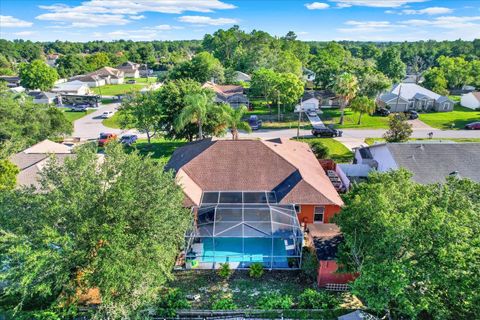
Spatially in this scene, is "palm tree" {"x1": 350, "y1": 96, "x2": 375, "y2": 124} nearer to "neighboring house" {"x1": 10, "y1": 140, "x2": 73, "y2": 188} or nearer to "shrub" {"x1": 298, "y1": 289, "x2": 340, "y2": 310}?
"shrub" {"x1": 298, "y1": 289, "x2": 340, "y2": 310}

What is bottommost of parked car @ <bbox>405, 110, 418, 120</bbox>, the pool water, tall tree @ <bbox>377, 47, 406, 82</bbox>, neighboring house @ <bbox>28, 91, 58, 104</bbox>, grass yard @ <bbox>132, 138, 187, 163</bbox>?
the pool water

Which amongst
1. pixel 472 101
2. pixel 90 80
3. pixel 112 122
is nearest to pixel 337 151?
pixel 112 122

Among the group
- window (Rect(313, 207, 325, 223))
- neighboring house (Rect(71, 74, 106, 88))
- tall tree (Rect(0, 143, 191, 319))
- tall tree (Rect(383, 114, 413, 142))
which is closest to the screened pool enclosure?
window (Rect(313, 207, 325, 223))

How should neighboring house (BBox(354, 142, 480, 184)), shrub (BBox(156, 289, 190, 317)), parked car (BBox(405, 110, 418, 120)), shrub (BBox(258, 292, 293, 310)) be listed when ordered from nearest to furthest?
shrub (BBox(156, 289, 190, 317)) < shrub (BBox(258, 292, 293, 310)) < neighboring house (BBox(354, 142, 480, 184)) < parked car (BBox(405, 110, 418, 120))

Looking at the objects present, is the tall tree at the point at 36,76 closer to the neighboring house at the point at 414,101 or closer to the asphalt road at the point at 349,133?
the asphalt road at the point at 349,133

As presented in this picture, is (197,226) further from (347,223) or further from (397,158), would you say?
(397,158)

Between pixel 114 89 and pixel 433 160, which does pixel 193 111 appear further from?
pixel 114 89

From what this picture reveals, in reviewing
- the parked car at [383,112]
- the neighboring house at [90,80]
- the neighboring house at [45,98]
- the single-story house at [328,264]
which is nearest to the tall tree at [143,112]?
the single-story house at [328,264]
